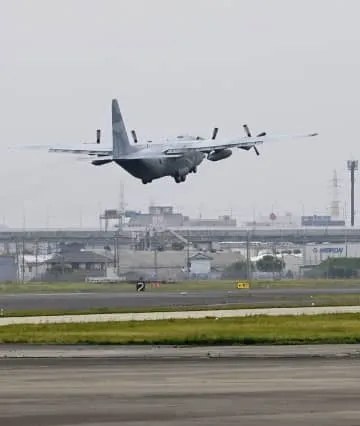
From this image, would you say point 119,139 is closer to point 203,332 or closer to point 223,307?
point 223,307

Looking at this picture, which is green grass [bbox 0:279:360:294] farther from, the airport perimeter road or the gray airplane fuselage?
the airport perimeter road

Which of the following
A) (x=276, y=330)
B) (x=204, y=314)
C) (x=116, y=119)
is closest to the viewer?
(x=276, y=330)

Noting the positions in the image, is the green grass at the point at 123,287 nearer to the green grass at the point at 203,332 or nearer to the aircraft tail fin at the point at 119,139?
the aircraft tail fin at the point at 119,139

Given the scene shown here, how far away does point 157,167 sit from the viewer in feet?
387


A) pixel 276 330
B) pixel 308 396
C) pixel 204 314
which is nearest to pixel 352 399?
pixel 308 396

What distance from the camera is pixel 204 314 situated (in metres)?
80.8

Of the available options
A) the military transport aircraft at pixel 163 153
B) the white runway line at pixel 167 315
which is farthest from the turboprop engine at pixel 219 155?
the white runway line at pixel 167 315

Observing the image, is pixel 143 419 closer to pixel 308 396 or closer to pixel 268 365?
pixel 308 396

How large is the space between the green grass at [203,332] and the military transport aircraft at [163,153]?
44558mm

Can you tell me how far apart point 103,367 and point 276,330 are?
21.4 metres

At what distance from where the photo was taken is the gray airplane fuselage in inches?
4621

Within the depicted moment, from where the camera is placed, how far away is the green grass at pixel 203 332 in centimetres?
5472

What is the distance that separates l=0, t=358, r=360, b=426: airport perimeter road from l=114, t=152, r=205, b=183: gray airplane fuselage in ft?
243

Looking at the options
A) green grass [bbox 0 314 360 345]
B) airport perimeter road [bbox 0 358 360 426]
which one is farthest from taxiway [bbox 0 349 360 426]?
green grass [bbox 0 314 360 345]
